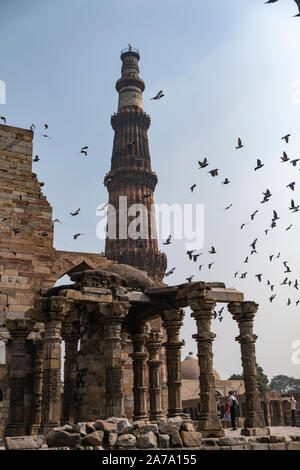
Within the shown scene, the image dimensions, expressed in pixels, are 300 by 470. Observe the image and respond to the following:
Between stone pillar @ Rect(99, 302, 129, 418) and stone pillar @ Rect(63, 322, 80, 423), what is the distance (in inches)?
82.4

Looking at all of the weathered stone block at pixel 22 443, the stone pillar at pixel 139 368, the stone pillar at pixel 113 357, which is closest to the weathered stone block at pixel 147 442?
the weathered stone block at pixel 22 443

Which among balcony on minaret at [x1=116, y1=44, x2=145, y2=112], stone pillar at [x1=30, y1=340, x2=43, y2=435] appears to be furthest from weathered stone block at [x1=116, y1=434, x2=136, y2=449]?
balcony on minaret at [x1=116, y1=44, x2=145, y2=112]

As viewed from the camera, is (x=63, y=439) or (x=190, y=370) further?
(x=190, y=370)

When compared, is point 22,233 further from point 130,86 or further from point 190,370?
point 190,370

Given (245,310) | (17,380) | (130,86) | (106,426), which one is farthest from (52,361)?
(130,86)

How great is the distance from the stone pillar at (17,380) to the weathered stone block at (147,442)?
585 cm

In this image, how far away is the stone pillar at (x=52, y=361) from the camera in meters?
10.9

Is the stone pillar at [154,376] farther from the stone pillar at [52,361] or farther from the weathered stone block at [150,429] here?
the weathered stone block at [150,429]

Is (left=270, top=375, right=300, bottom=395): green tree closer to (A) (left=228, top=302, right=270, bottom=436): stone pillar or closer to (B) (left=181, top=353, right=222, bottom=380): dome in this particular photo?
(B) (left=181, top=353, right=222, bottom=380): dome

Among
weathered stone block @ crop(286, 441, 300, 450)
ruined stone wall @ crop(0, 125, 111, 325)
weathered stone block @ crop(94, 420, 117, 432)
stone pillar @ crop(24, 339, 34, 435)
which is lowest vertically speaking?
weathered stone block @ crop(286, 441, 300, 450)

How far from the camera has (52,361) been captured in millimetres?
10992

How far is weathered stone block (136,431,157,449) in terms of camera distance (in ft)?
25.2

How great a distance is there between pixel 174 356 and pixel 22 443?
21.5 feet

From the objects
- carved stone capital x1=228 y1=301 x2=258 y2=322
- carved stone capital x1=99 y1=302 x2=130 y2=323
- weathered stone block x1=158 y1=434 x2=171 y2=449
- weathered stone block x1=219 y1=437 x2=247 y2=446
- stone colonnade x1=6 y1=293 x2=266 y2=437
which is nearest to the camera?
weathered stone block x1=158 y1=434 x2=171 y2=449
